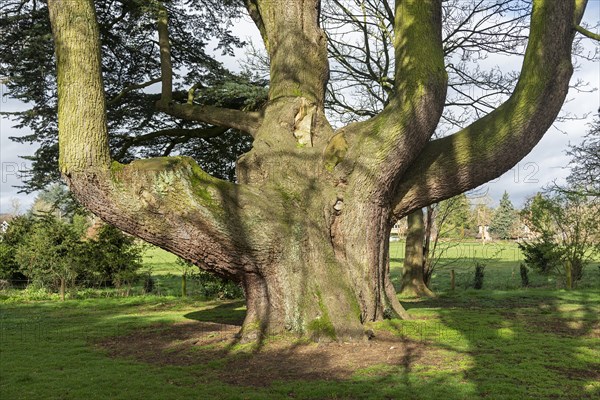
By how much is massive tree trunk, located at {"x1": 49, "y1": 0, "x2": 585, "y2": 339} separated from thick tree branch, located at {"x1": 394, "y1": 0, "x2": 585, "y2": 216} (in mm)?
20

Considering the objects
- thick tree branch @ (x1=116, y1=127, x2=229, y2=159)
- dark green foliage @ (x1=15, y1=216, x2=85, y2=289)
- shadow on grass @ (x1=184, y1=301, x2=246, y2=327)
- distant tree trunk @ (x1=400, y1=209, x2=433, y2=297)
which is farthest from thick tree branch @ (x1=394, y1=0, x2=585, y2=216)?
dark green foliage @ (x1=15, y1=216, x2=85, y2=289)

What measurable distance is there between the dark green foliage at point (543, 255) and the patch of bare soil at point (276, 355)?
502 inches

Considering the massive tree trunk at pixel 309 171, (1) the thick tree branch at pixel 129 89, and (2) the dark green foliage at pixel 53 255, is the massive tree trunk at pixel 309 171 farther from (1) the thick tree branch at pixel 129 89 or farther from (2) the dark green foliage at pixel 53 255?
(2) the dark green foliage at pixel 53 255

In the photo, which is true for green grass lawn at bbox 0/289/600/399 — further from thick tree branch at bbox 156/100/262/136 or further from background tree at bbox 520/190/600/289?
background tree at bbox 520/190/600/289

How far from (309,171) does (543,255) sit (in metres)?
13.7

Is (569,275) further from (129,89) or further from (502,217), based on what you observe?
(502,217)

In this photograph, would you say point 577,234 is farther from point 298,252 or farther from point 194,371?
point 194,371

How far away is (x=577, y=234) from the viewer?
1817 cm

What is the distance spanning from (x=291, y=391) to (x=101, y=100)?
4471 millimetres

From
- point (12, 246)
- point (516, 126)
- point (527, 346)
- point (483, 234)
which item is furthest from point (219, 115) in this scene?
point (483, 234)

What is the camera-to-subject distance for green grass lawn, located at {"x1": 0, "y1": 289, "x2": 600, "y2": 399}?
5465 mm

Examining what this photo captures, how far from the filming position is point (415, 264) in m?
Answer: 16.4

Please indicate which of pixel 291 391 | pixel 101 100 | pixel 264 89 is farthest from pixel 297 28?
pixel 291 391

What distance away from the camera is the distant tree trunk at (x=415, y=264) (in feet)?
53.6
